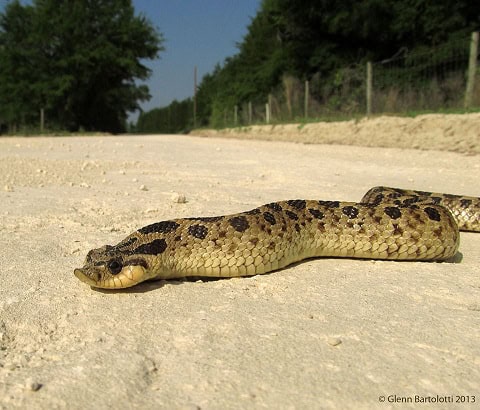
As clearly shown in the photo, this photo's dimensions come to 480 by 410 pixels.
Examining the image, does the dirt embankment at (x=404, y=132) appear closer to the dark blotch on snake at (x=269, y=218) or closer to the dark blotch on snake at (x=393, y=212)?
the dark blotch on snake at (x=393, y=212)

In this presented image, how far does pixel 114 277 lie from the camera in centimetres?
285

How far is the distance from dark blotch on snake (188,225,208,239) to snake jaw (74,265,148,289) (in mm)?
485

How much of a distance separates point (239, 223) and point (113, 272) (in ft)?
3.17

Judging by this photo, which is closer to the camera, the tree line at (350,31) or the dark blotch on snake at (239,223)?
the dark blotch on snake at (239,223)

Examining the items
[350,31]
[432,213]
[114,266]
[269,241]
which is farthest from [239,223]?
[350,31]

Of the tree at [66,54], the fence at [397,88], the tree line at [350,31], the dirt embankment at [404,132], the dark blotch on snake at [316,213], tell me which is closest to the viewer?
the dark blotch on snake at [316,213]

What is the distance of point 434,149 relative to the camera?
12789 millimetres

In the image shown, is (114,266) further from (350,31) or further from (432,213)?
(350,31)

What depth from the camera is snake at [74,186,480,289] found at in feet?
9.73

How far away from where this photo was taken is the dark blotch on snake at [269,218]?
3.49 metres

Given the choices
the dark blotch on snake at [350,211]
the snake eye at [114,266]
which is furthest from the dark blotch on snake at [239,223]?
the dark blotch on snake at [350,211]

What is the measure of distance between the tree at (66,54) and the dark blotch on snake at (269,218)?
140 feet

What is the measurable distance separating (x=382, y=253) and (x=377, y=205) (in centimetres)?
45

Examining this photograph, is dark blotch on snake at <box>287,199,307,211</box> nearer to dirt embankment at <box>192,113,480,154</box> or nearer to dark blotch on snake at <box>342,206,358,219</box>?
dark blotch on snake at <box>342,206,358,219</box>
